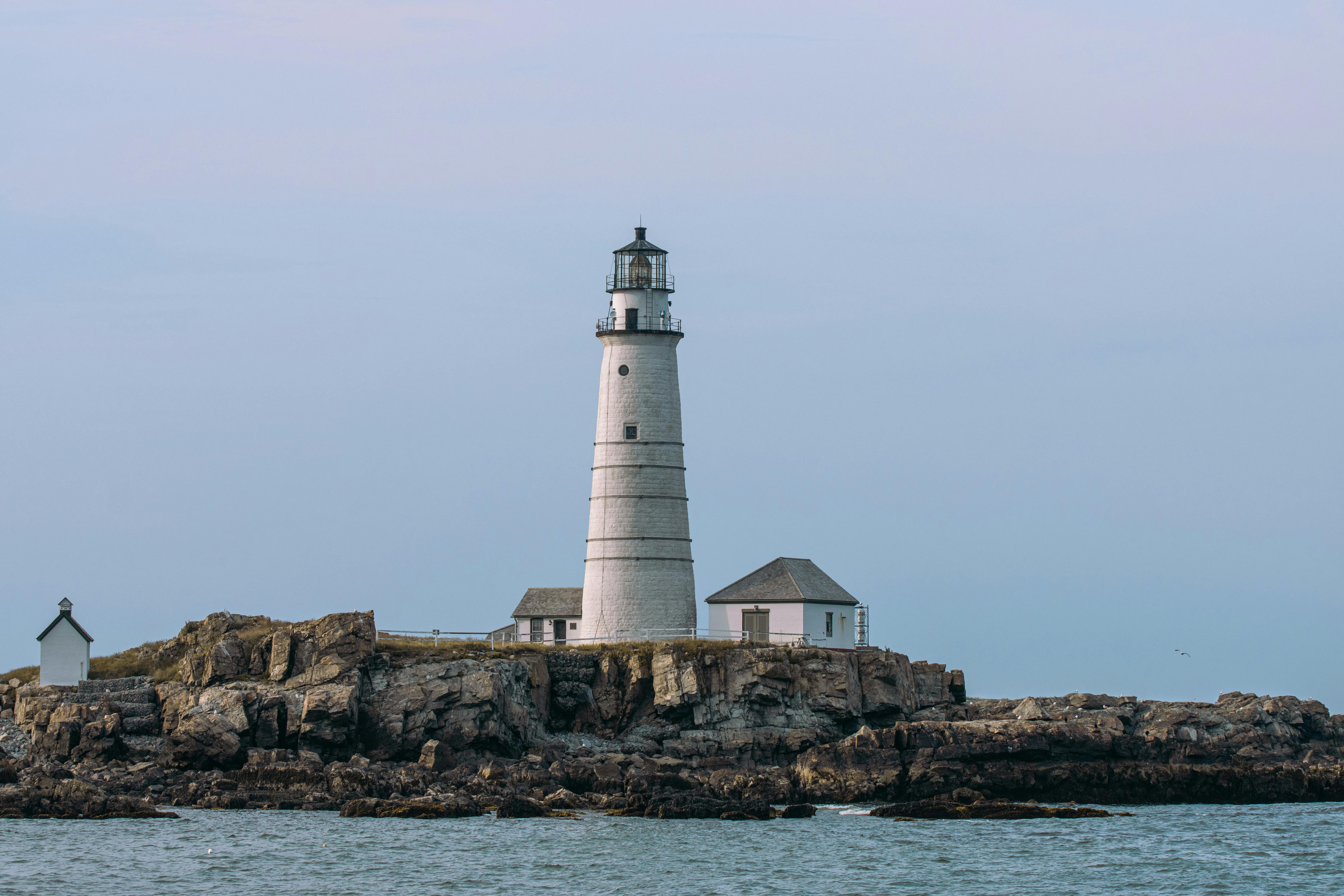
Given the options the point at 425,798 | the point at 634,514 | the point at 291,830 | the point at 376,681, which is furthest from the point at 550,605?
the point at 291,830

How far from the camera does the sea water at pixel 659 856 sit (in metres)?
30.6

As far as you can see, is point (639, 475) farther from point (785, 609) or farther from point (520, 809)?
point (520, 809)

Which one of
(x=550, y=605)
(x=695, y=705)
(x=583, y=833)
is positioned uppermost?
(x=550, y=605)

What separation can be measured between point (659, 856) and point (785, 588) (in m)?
16.9

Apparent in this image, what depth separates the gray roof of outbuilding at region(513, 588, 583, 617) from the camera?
50969mm

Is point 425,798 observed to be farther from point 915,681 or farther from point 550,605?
point 915,681

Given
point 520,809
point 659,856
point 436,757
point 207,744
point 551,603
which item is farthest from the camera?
point 551,603

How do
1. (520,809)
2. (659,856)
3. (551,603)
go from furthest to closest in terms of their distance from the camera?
(551,603) < (520,809) < (659,856)

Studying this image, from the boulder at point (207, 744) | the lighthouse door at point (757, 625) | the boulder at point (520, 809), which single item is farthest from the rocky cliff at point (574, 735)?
the lighthouse door at point (757, 625)

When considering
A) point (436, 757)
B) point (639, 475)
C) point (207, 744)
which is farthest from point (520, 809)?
point (639, 475)

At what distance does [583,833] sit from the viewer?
35.4m

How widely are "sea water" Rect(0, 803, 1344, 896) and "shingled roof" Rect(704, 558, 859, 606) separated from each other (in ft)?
34.6

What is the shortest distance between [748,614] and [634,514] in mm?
4770

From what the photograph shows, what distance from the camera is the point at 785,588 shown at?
163ft
